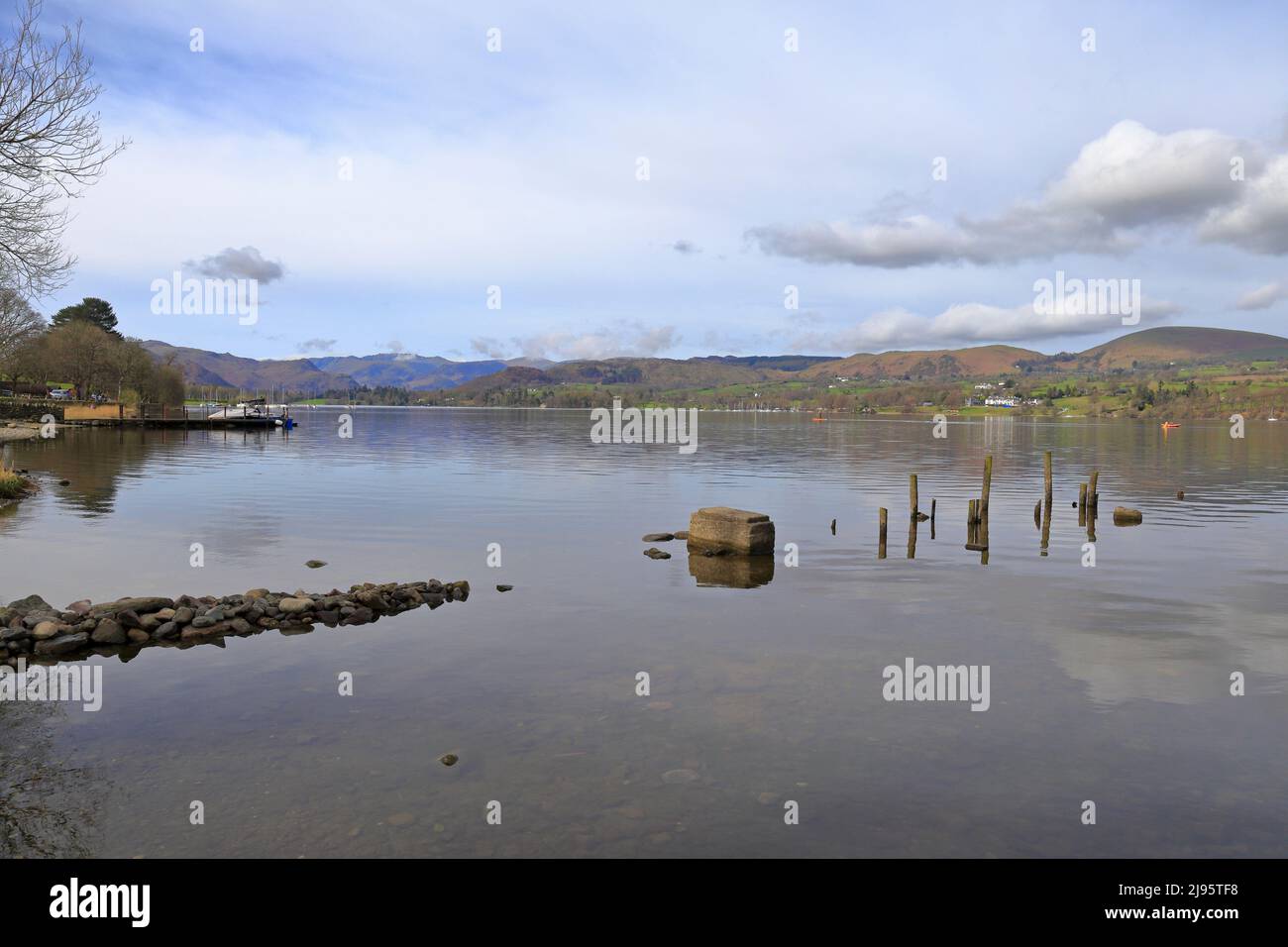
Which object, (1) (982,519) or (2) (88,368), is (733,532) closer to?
(1) (982,519)

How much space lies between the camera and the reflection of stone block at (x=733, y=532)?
35250 mm

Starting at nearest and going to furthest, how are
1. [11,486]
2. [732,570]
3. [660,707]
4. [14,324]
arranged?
[660,707]
[732,570]
[11,486]
[14,324]

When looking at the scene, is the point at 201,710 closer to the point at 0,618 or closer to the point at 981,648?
the point at 0,618

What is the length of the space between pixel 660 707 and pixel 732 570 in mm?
16263

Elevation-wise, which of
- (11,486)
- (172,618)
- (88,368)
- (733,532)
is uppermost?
(88,368)

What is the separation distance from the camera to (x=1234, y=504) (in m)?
58.0

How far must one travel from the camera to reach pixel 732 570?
32.5 metres

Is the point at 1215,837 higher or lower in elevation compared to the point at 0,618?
lower

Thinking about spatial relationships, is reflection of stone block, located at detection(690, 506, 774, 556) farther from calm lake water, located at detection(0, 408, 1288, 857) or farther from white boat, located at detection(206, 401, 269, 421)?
white boat, located at detection(206, 401, 269, 421)

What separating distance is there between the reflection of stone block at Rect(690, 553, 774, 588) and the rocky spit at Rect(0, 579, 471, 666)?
10.2 metres

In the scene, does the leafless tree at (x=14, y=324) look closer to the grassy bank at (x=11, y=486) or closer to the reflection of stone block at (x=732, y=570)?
the grassy bank at (x=11, y=486)

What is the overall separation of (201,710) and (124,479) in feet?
175

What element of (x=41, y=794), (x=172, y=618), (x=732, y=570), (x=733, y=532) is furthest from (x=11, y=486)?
(x=41, y=794)
